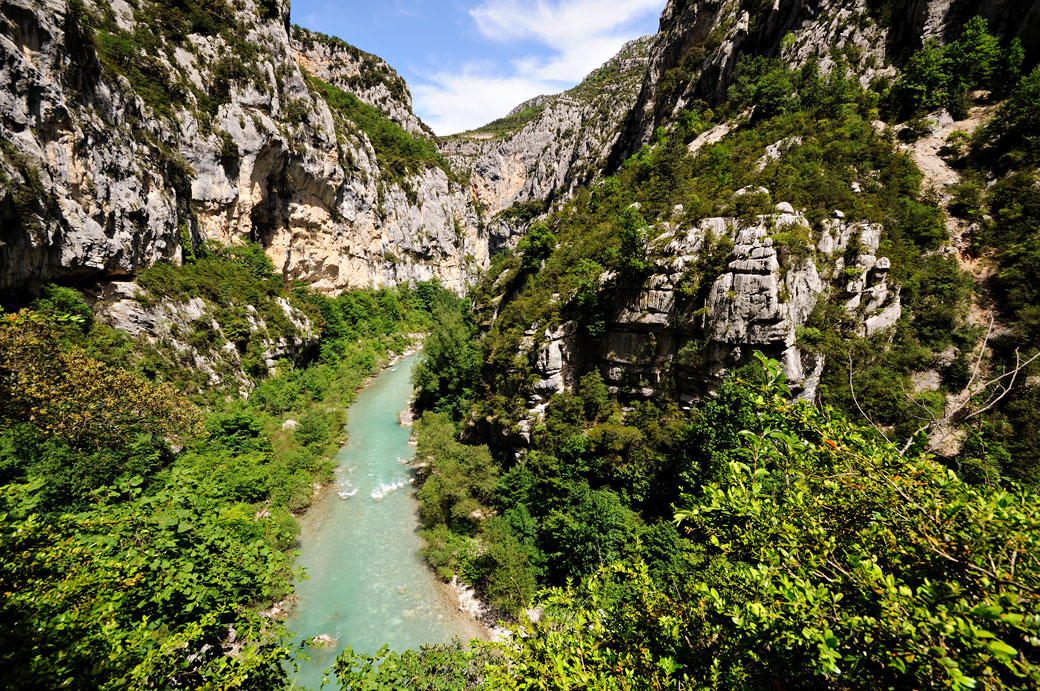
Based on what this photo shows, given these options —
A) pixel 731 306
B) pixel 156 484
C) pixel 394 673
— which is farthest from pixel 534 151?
pixel 394 673

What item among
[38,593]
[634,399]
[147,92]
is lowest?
[634,399]

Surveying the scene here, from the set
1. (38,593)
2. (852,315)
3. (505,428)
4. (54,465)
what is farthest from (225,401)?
(852,315)

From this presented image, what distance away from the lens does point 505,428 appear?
1666 cm

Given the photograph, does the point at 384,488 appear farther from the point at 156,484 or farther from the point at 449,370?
the point at 156,484

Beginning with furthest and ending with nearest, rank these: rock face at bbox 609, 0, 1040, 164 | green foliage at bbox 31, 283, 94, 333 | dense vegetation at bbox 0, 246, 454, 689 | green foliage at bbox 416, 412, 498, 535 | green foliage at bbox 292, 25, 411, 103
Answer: green foliage at bbox 292, 25, 411, 103 < rock face at bbox 609, 0, 1040, 164 < green foliage at bbox 416, 412, 498, 535 < green foliage at bbox 31, 283, 94, 333 < dense vegetation at bbox 0, 246, 454, 689

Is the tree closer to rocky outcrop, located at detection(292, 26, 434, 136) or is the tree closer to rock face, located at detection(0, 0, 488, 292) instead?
rock face, located at detection(0, 0, 488, 292)

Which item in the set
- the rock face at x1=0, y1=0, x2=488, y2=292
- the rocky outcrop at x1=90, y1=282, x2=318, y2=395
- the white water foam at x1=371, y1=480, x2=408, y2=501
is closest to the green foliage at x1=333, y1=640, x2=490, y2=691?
the white water foam at x1=371, y1=480, x2=408, y2=501

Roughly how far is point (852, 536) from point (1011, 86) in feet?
90.3

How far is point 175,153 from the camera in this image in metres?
23.0

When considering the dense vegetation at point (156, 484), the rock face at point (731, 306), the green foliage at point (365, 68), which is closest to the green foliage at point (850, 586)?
the dense vegetation at point (156, 484)

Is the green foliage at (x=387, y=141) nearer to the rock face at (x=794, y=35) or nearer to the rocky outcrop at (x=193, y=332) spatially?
the rocky outcrop at (x=193, y=332)

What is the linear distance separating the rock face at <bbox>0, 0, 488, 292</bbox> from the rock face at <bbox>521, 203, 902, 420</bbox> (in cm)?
2083

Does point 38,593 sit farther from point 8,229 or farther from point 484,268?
point 484,268

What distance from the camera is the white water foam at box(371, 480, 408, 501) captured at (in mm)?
17837
